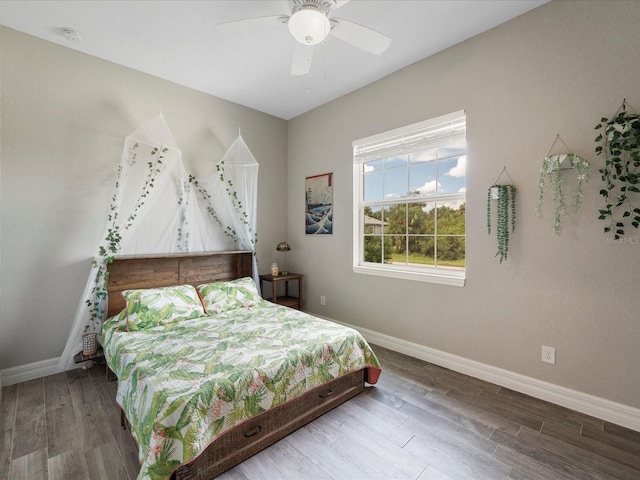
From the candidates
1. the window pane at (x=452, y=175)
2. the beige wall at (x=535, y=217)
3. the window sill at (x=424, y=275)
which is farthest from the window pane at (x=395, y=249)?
the window pane at (x=452, y=175)

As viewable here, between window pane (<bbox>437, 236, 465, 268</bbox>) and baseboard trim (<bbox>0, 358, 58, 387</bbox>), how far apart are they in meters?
3.69

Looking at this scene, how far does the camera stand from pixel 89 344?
262 centimetres

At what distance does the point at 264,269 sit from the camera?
4.25 m

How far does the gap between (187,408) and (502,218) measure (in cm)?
252

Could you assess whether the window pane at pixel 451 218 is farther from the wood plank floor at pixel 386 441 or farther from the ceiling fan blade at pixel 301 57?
the ceiling fan blade at pixel 301 57

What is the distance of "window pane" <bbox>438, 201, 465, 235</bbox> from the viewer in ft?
9.29

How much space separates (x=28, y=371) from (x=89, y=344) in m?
0.55

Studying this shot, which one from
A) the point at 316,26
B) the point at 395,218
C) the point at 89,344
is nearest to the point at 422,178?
the point at 395,218

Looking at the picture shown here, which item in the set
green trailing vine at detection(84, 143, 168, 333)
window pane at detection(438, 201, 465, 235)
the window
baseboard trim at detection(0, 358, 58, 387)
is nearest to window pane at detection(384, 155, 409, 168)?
the window

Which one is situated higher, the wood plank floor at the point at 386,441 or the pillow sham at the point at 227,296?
the pillow sham at the point at 227,296

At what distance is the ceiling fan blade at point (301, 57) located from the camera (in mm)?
2081

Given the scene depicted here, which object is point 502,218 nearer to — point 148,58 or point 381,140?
point 381,140

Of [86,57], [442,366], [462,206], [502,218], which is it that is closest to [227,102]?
[86,57]

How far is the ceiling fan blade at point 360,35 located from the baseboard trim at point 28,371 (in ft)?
11.7
